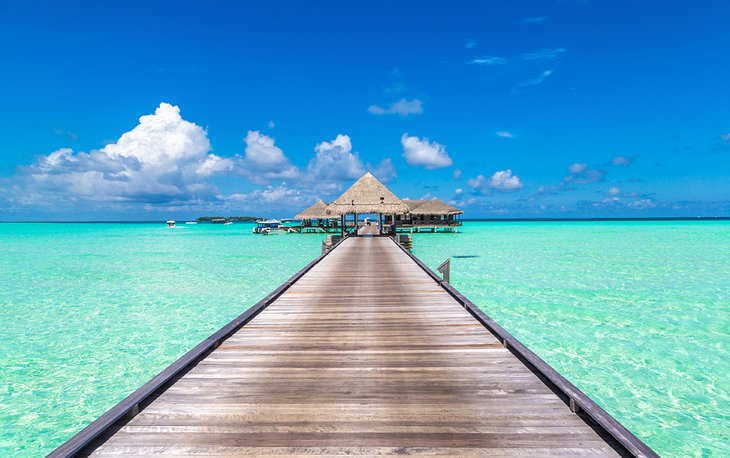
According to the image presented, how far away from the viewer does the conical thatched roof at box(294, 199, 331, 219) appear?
48.3 metres

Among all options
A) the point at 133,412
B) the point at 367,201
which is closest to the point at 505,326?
the point at 133,412

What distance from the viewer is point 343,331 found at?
543 centimetres

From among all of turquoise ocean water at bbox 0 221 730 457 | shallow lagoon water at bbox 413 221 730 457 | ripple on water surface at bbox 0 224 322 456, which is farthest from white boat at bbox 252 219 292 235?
shallow lagoon water at bbox 413 221 730 457

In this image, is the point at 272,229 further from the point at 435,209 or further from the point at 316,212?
the point at 435,209

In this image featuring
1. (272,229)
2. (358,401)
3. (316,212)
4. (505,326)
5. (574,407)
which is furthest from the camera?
(272,229)

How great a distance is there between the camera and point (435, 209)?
48031 millimetres

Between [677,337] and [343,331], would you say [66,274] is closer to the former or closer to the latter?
[343,331]

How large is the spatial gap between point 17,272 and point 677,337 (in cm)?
2906

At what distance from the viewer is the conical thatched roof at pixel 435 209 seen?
4741cm

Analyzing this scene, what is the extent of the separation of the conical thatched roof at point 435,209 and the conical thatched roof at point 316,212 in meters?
11.7

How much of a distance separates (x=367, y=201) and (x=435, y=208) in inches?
961

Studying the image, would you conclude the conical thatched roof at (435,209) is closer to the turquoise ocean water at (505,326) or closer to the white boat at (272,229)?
the white boat at (272,229)

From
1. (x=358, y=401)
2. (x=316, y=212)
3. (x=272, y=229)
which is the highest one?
(x=316, y=212)

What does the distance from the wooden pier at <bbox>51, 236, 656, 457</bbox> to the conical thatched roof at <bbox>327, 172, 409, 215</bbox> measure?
64.6 feet
